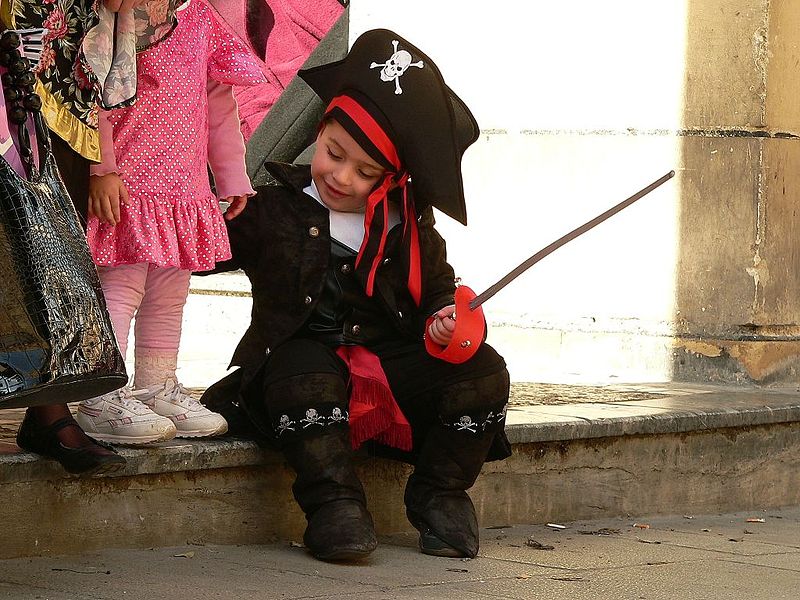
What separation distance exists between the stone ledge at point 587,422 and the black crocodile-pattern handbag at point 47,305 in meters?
0.54

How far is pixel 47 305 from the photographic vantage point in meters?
2.51

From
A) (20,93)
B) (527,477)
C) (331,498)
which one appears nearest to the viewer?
(20,93)

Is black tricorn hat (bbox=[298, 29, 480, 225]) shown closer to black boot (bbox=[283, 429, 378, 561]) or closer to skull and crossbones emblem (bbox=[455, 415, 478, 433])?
skull and crossbones emblem (bbox=[455, 415, 478, 433])

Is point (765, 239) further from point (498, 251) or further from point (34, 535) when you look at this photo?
point (34, 535)

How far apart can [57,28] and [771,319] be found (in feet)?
10.2

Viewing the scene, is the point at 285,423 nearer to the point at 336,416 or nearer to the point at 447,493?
the point at 336,416

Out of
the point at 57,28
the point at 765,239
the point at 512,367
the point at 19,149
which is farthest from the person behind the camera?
the point at 512,367

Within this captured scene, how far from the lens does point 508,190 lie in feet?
18.5

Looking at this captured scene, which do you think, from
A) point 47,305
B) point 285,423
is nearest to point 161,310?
point 285,423

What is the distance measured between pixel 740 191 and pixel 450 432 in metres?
2.15

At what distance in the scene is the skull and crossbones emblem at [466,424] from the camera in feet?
11.3

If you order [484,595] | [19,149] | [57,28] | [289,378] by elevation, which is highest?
[57,28]

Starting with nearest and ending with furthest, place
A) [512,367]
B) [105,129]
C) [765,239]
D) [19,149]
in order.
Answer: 1. [19,149]
2. [105,129]
3. [765,239]
4. [512,367]

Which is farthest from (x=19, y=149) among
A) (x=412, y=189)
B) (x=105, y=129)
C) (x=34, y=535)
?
(x=412, y=189)
